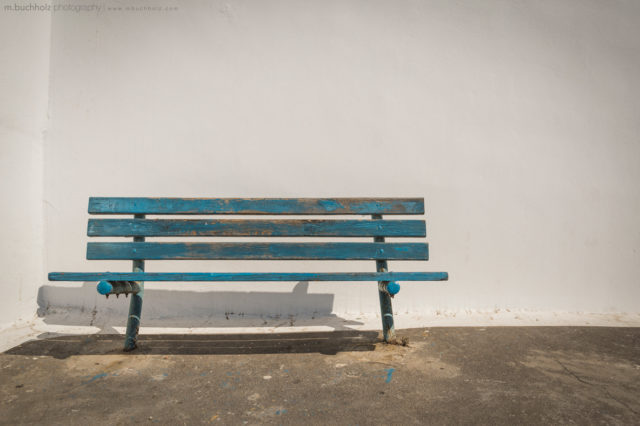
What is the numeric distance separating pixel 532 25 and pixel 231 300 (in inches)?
135

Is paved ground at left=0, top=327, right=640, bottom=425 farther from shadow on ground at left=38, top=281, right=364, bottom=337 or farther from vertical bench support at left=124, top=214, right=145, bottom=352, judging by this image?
shadow on ground at left=38, top=281, right=364, bottom=337

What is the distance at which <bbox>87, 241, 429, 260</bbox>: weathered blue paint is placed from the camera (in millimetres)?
2270

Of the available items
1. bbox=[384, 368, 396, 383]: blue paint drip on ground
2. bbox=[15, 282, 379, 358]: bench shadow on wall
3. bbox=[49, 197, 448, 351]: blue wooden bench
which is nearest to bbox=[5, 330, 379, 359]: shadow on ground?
bbox=[15, 282, 379, 358]: bench shadow on wall

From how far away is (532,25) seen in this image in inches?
121

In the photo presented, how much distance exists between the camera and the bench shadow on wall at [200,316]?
244cm

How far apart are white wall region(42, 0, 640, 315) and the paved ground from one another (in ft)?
2.03

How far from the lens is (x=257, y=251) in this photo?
2.29 metres

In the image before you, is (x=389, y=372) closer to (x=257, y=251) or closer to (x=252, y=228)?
(x=257, y=251)

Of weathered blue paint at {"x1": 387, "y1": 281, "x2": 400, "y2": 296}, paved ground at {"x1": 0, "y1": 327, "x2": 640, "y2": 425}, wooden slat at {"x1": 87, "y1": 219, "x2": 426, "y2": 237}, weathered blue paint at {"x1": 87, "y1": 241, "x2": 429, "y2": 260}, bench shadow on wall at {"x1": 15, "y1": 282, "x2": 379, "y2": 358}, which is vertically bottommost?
paved ground at {"x1": 0, "y1": 327, "x2": 640, "y2": 425}

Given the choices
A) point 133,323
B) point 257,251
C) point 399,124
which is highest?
point 399,124

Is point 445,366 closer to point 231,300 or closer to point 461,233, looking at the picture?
point 461,233

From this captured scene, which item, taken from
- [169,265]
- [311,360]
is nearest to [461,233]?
[311,360]

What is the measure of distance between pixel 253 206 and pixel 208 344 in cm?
95

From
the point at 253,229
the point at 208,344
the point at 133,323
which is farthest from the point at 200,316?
the point at 253,229
